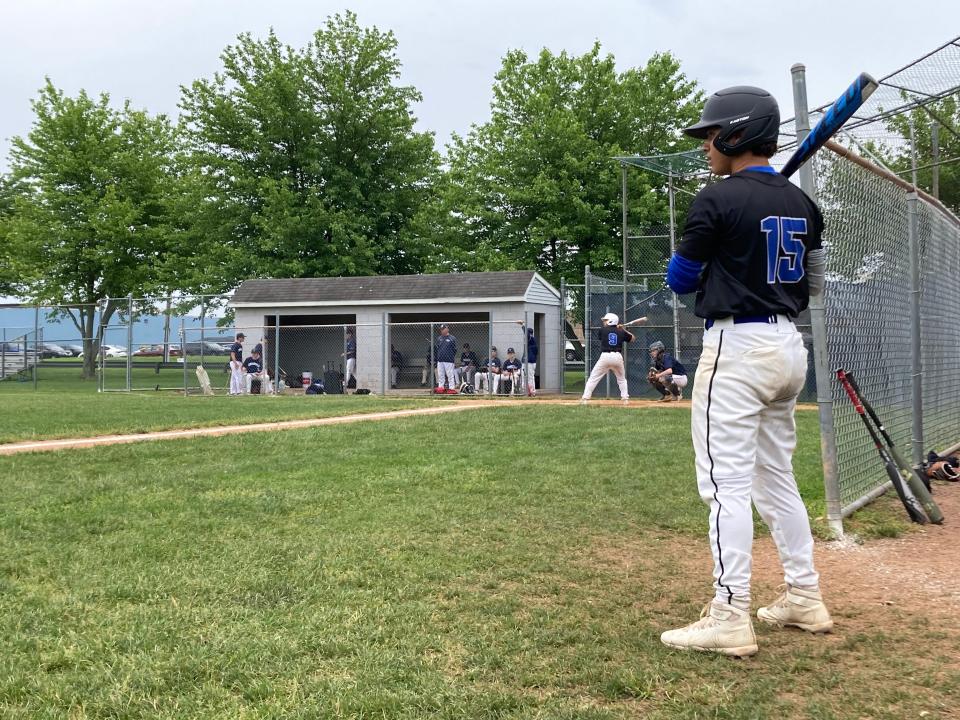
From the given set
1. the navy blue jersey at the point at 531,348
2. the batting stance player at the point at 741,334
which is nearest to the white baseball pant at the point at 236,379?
the navy blue jersey at the point at 531,348

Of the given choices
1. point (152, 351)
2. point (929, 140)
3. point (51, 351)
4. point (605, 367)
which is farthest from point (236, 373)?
point (929, 140)

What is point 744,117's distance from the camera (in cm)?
327

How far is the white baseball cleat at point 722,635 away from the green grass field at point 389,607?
60 millimetres

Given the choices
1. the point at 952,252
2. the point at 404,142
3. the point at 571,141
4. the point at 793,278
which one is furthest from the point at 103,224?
the point at 793,278

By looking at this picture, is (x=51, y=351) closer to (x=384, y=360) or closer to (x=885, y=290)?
(x=384, y=360)

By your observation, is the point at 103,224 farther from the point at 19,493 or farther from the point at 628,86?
the point at 19,493

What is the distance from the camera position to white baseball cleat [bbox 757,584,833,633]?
331cm

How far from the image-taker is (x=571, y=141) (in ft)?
98.8

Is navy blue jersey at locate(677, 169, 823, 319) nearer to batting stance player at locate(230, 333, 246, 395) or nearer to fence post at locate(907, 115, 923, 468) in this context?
fence post at locate(907, 115, 923, 468)

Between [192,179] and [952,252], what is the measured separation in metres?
28.8

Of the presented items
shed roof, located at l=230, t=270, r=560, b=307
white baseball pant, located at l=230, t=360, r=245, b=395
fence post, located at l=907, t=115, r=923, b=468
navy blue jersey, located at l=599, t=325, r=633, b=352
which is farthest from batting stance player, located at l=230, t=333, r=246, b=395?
fence post, located at l=907, t=115, r=923, b=468

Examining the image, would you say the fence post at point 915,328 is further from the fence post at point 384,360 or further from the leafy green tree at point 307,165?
the leafy green tree at point 307,165

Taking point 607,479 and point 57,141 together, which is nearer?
point 607,479

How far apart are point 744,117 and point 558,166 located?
91.7ft
